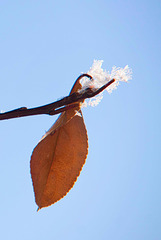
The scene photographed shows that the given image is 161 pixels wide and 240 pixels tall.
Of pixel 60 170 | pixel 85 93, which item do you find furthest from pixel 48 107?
pixel 60 170

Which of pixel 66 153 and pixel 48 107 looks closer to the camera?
pixel 48 107

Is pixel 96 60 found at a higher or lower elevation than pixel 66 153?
higher

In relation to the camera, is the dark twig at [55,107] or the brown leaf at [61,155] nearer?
the dark twig at [55,107]

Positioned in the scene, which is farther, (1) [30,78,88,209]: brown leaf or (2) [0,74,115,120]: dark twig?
(1) [30,78,88,209]: brown leaf

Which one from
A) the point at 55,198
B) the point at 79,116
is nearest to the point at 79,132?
the point at 79,116

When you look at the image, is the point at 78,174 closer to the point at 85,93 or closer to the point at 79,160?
the point at 79,160

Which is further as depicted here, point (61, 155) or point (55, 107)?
point (61, 155)
